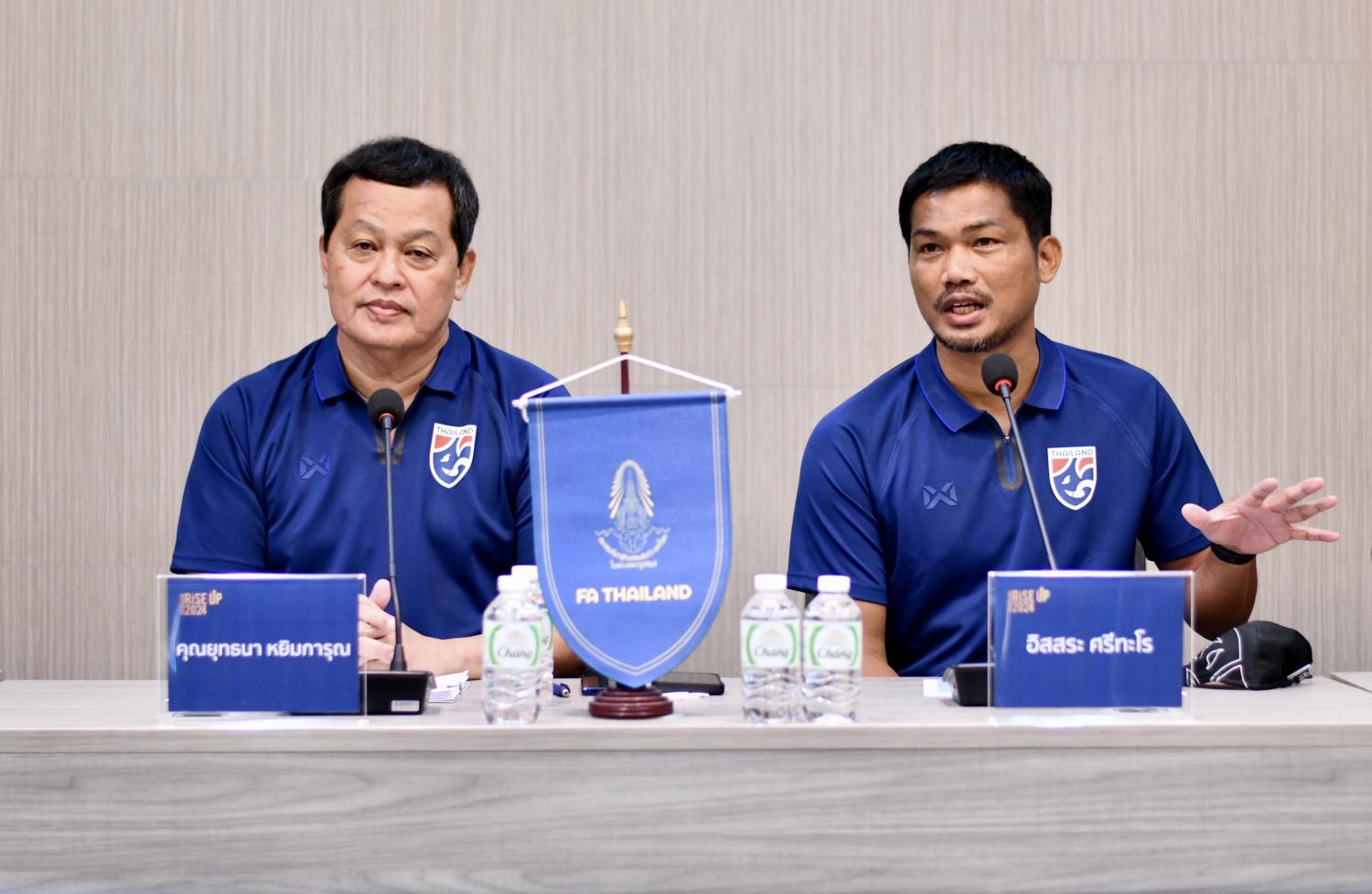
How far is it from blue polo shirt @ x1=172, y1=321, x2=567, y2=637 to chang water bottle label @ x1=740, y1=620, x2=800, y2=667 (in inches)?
31.9

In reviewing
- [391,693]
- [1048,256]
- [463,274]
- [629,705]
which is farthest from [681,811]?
[1048,256]

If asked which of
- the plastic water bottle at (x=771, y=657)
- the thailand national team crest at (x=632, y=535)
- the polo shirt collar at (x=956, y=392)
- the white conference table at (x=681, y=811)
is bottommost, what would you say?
the white conference table at (x=681, y=811)

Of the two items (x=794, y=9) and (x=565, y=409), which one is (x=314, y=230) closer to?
(x=794, y=9)

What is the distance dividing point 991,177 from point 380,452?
111 centimetres

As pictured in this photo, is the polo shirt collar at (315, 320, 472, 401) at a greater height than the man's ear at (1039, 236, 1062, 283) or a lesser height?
lesser

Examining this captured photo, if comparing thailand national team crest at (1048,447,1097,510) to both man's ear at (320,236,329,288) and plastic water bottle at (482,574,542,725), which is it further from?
man's ear at (320,236,329,288)

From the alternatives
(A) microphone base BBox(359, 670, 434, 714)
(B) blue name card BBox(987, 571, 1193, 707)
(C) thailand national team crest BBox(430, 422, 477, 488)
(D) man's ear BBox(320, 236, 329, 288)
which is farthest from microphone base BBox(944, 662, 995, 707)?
(D) man's ear BBox(320, 236, 329, 288)

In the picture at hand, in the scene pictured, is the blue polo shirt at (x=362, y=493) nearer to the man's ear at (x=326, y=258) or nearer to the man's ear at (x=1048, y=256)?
the man's ear at (x=326, y=258)

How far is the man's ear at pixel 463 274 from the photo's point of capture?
2.34 metres

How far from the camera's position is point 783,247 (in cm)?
289

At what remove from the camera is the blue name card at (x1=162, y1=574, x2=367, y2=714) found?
1496mm

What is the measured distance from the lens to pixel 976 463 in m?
2.23

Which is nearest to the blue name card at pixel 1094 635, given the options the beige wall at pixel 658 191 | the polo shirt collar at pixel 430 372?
the polo shirt collar at pixel 430 372

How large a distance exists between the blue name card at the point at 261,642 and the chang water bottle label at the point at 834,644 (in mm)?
496
